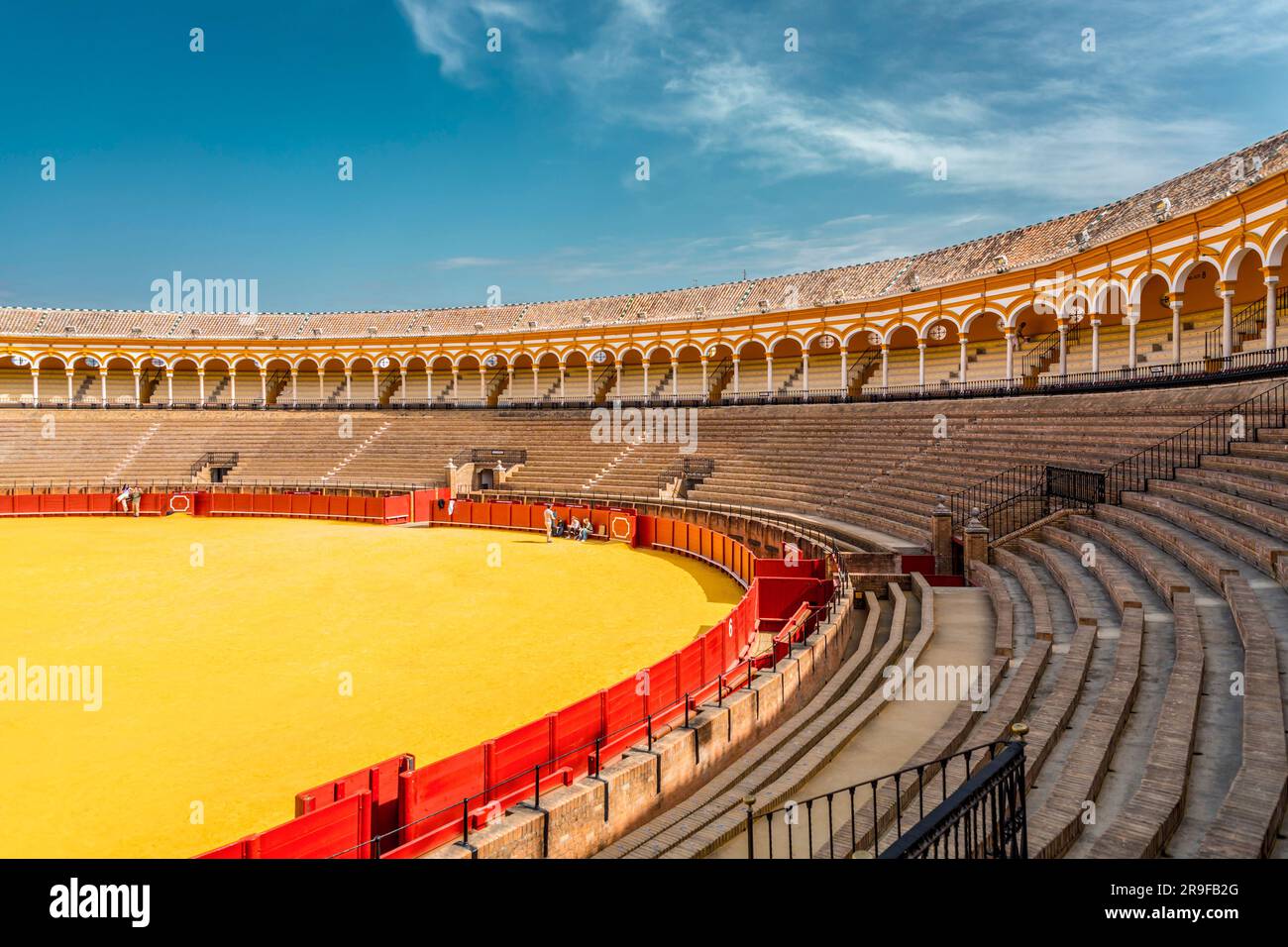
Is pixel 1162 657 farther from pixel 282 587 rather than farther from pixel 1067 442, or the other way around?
pixel 282 587

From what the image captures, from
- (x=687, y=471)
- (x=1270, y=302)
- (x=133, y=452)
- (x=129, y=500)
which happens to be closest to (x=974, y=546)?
(x=1270, y=302)

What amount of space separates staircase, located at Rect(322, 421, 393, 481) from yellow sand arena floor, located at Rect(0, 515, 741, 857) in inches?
688

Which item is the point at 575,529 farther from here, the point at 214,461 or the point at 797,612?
the point at 214,461

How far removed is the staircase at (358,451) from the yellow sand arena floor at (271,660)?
17485mm

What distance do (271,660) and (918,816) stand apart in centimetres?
1016

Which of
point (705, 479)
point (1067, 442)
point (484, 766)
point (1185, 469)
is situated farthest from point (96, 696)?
point (705, 479)

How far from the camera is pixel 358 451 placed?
43.1m

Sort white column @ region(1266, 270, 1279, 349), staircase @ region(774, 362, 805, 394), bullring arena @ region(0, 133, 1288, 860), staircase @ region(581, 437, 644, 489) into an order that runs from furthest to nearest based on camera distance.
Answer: staircase @ region(774, 362, 805, 394), staircase @ region(581, 437, 644, 489), white column @ region(1266, 270, 1279, 349), bullring arena @ region(0, 133, 1288, 860)

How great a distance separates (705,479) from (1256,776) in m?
27.0

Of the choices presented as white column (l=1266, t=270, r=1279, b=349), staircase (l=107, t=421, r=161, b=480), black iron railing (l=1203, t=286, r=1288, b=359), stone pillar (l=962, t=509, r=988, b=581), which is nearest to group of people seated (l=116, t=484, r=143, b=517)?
staircase (l=107, t=421, r=161, b=480)

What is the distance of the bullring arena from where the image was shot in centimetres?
622

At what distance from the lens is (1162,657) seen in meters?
7.96

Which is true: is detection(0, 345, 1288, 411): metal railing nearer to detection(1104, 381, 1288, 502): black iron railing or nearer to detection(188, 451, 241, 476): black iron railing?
detection(1104, 381, 1288, 502): black iron railing
